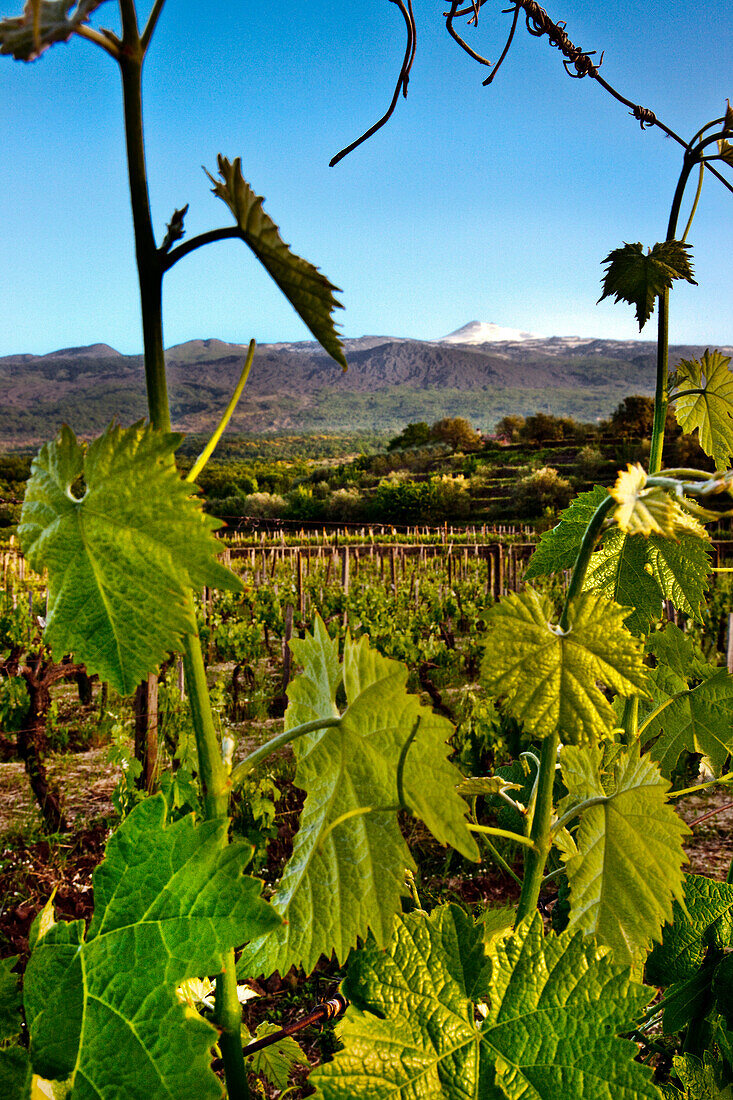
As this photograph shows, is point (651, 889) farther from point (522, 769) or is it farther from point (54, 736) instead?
point (54, 736)

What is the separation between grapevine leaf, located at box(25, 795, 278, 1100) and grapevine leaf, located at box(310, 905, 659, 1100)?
0.14 meters

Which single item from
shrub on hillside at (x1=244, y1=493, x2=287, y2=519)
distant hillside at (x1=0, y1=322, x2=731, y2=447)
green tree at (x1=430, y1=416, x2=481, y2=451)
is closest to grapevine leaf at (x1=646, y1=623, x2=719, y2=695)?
shrub on hillside at (x1=244, y1=493, x2=287, y2=519)

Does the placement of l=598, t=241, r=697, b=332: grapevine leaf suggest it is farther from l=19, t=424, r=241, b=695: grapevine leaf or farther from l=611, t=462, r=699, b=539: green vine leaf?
l=19, t=424, r=241, b=695: grapevine leaf

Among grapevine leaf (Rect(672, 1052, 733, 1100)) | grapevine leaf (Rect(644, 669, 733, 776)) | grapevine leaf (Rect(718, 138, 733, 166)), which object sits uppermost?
grapevine leaf (Rect(718, 138, 733, 166))

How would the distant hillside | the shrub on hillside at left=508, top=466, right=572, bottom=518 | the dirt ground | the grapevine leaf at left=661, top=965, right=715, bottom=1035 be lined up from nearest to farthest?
the grapevine leaf at left=661, top=965, right=715, bottom=1035, the dirt ground, the shrub on hillside at left=508, top=466, right=572, bottom=518, the distant hillside

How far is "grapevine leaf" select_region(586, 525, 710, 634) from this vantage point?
0.99m

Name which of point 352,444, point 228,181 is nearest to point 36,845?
point 228,181

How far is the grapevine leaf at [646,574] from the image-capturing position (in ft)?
3.24

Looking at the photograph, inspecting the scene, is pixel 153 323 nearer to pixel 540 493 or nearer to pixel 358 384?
pixel 540 493

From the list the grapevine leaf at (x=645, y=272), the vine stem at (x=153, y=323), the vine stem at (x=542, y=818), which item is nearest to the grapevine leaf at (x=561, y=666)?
the vine stem at (x=542, y=818)

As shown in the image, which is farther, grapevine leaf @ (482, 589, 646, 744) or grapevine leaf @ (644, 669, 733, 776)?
grapevine leaf @ (644, 669, 733, 776)

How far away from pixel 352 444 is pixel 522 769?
9257cm

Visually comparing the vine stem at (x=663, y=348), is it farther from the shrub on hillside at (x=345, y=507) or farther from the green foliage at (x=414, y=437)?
the green foliage at (x=414, y=437)

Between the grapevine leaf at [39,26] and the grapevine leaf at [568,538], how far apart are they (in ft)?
2.81
